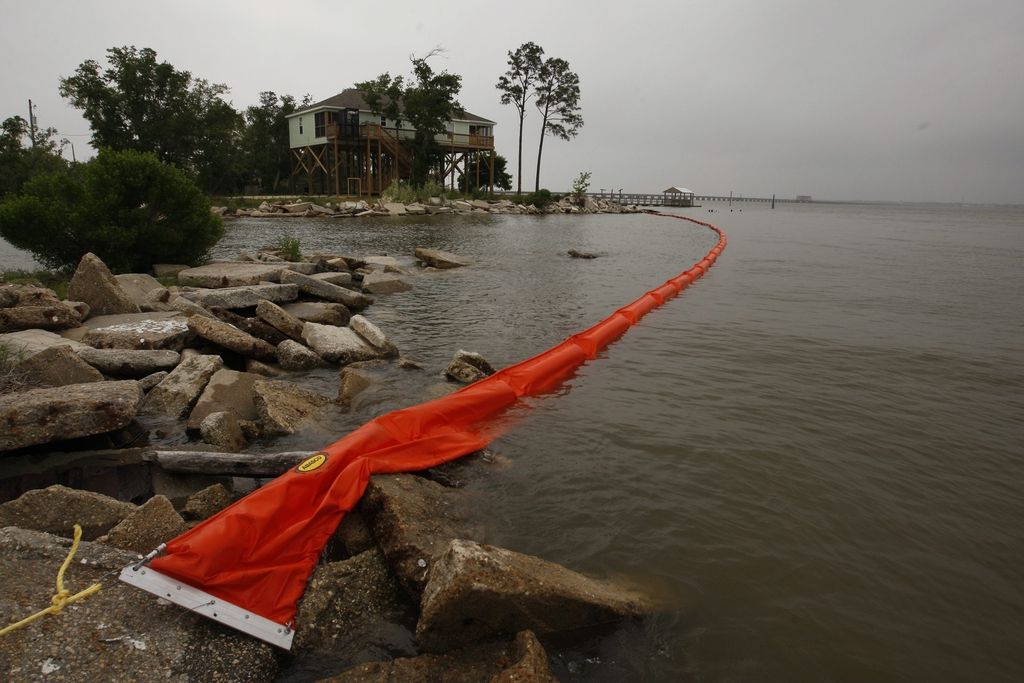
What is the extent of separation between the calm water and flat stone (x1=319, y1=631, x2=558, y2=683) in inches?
14.0

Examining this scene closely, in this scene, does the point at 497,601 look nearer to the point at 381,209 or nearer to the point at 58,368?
the point at 58,368

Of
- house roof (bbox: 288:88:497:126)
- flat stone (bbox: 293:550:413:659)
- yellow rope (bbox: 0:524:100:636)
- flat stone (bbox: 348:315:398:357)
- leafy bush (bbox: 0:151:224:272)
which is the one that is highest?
house roof (bbox: 288:88:497:126)

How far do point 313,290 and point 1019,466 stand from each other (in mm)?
10134

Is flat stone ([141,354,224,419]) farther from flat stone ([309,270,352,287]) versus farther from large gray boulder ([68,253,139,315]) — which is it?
flat stone ([309,270,352,287])

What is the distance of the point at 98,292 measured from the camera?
25.8ft

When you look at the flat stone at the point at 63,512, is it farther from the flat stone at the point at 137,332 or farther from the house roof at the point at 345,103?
the house roof at the point at 345,103

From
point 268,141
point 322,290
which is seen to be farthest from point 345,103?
point 322,290

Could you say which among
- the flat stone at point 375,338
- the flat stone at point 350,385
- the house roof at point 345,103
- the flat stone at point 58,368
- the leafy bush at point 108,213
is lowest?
the flat stone at point 350,385

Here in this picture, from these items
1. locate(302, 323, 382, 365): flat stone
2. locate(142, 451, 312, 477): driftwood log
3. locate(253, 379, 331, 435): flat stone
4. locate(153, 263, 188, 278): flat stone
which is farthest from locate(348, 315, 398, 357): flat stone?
locate(153, 263, 188, 278): flat stone

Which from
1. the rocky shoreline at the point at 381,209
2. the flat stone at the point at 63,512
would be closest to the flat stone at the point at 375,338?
the flat stone at the point at 63,512

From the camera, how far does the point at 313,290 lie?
10820 millimetres

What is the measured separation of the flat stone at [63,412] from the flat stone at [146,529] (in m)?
1.23

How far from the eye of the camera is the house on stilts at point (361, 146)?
45562mm

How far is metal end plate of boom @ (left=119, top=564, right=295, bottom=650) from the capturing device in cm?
277
